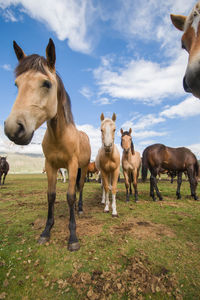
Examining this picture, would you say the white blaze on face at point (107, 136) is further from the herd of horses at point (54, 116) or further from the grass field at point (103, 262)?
the grass field at point (103, 262)

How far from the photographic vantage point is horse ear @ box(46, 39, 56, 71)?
2.60 meters

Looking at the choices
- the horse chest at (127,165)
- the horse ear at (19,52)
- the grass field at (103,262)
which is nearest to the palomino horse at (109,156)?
the grass field at (103,262)

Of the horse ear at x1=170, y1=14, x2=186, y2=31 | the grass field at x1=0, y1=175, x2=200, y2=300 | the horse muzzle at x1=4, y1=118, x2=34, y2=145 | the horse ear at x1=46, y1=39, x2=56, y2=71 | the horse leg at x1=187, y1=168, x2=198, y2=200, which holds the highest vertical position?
the horse ear at x1=170, y1=14, x2=186, y2=31

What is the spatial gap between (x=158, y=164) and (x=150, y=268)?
6185 millimetres

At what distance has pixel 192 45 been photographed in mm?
1892

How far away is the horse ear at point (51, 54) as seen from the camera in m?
2.60

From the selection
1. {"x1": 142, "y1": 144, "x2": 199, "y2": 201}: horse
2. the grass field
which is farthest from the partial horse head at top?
{"x1": 142, "y1": 144, "x2": 199, "y2": 201}: horse

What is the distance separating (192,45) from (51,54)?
2256mm

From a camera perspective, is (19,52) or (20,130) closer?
(20,130)

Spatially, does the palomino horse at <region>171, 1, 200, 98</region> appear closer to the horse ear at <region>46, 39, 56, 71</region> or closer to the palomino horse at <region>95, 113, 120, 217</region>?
the horse ear at <region>46, 39, 56, 71</region>

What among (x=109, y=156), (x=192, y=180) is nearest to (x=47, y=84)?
(x=109, y=156)

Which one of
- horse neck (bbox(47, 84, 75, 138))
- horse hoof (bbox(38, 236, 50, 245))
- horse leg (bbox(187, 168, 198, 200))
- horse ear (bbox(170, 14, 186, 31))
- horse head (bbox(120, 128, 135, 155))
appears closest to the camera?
horse ear (bbox(170, 14, 186, 31))

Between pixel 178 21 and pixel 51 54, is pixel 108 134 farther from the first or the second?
pixel 178 21

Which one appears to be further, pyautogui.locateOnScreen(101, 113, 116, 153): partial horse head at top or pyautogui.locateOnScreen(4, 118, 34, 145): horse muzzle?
pyautogui.locateOnScreen(101, 113, 116, 153): partial horse head at top
